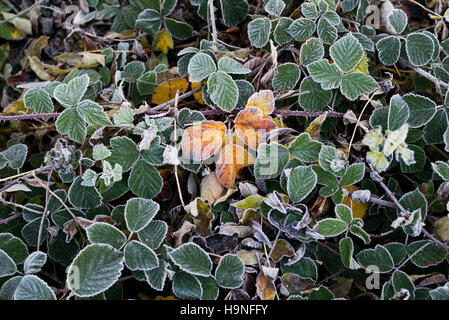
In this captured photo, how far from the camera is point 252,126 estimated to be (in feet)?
3.13

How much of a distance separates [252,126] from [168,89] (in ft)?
0.97

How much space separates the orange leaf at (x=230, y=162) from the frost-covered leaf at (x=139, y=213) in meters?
0.16

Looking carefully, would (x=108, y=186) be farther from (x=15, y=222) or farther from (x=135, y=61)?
(x=135, y=61)

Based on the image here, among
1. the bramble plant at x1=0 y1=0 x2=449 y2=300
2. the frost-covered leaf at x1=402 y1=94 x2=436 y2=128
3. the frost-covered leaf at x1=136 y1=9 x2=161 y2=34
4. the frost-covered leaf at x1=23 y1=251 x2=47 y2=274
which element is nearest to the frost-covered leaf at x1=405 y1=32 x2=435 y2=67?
the bramble plant at x1=0 y1=0 x2=449 y2=300

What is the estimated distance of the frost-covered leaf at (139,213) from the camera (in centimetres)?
88

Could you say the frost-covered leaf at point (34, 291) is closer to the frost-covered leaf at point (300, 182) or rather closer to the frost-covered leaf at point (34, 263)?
the frost-covered leaf at point (34, 263)

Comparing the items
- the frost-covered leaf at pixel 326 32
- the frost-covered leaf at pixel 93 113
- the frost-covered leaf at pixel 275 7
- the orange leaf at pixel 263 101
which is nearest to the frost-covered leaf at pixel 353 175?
the orange leaf at pixel 263 101

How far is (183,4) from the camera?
4.27 feet

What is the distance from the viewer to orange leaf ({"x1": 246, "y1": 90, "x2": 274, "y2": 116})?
961 millimetres

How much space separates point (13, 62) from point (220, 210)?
0.96 m

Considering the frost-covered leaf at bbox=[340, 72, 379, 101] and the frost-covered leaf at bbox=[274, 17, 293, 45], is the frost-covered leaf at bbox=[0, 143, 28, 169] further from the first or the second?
the frost-covered leaf at bbox=[340, 72, 379, 101]

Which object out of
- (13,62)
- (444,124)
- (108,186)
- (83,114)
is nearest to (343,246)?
(444,124)

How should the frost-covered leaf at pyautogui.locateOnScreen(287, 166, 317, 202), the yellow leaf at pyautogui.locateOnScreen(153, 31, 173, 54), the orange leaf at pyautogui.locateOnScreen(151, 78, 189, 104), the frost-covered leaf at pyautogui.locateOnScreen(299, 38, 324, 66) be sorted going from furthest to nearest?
1. the yellow leaf at pyautogui.locateOnScreen(153, 31, 173, 54)
2. the orange leaf at pyautogui.locateOnScreen(151, 78, 189, 104)
3. the frost-covered leaf at pyautogui.locateOnScreen(299, 38, 324, 66)
4. the frost-covered leaf at pyautogui.locateOnScreen(287, 166, 317, 202)

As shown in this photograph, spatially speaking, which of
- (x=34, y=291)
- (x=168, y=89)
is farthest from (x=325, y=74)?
(x=34, y=291)
